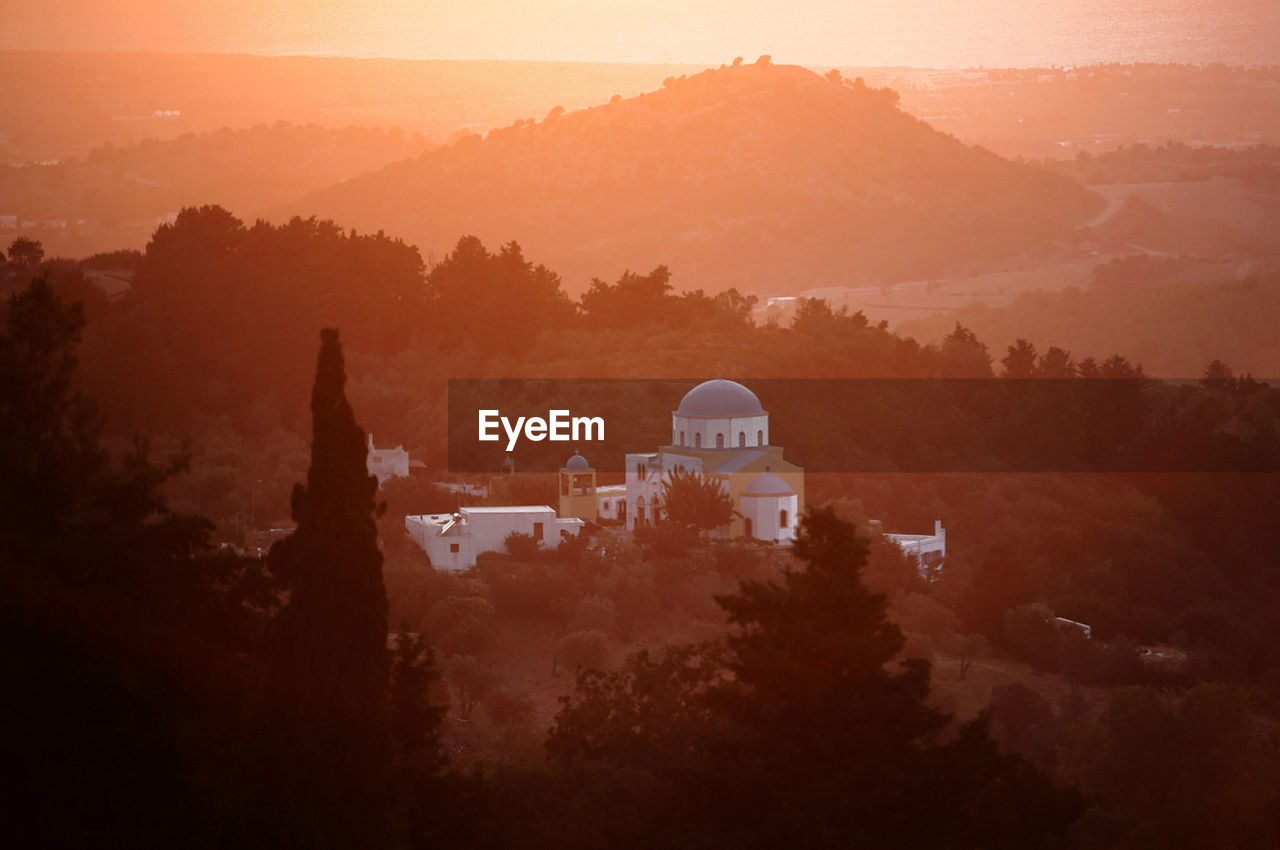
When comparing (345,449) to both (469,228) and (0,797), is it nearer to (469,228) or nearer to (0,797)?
(0,797)

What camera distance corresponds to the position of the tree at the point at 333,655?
13.1 metres

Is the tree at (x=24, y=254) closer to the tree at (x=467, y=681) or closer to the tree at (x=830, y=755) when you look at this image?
the tree at (x=467, y=681)

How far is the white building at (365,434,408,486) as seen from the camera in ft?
118

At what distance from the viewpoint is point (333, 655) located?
13461mm

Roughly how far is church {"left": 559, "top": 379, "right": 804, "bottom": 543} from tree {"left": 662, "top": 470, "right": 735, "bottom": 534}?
60cm

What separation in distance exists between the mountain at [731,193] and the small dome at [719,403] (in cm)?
7436

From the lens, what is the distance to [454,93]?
415ft

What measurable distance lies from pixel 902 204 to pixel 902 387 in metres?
79.2

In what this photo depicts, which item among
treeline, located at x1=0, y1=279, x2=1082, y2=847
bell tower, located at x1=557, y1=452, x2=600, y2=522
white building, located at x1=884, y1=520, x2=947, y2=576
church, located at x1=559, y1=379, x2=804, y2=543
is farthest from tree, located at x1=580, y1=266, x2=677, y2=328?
treeline, located at x1=0, y1=279, x2=1082, y2=847

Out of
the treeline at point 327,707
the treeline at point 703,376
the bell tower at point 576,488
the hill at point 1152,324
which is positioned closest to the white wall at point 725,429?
the bell tower at point 576,488

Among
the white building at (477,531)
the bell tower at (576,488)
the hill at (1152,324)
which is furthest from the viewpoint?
the hill at (1152,324)

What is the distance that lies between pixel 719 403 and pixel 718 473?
1.48m

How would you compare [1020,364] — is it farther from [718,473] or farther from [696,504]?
[696,504]

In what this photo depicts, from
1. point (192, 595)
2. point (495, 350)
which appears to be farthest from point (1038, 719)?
point (495, 350)
